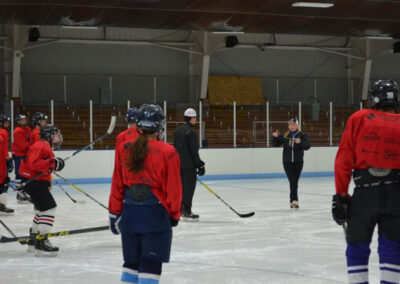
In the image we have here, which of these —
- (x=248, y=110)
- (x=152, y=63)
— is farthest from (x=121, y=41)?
(x=248, y=110)

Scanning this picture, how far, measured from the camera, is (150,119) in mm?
3361

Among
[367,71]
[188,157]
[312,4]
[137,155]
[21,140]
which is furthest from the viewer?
[367,71]

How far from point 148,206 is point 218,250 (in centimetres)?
277

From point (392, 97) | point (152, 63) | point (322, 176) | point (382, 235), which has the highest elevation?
point (152, 63)

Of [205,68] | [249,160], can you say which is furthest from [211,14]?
[205,68]

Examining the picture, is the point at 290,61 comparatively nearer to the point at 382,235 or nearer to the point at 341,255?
the point at 341,255

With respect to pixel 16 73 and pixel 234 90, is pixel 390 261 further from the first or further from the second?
pixel 234 90

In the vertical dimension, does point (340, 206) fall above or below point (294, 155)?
above

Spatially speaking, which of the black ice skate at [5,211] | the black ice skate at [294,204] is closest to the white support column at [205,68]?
the black ice skate at [294,204]

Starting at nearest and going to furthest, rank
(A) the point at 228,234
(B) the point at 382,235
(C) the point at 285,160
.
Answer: (B) the point at 382,235, (A) the point at 228,234, (C) the point at 285,160

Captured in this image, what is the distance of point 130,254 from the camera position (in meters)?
3.30

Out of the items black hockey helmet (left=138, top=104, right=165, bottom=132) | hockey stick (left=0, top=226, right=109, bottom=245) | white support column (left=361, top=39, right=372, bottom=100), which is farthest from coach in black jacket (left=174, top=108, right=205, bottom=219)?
white support column (left=361, top=39, right=372, bottom=100)

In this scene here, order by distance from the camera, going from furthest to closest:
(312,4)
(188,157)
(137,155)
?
(312,4), (188,157), (137,155)

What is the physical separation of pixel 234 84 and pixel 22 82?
622 centimetres
